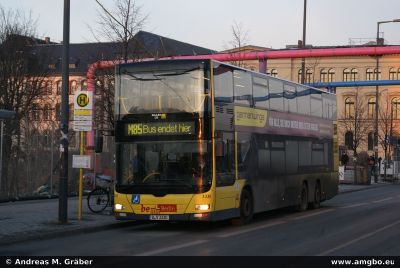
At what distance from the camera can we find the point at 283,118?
1994cm

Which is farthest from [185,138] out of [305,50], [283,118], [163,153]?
[305,50]

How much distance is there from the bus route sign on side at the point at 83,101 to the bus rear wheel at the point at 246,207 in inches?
186

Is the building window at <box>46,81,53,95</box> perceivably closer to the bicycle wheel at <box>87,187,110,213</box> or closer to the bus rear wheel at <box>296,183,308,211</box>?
the bicycle wheel at <box>87,187,110,213</box>

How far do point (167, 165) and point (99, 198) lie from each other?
477 centimetres

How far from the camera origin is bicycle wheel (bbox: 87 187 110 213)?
64.1 feet

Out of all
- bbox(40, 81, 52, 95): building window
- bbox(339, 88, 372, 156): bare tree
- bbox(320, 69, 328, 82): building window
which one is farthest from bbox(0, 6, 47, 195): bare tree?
bbox(320, 69, 328, 82): building window

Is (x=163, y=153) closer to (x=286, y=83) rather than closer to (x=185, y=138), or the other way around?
(x=185, y=138)

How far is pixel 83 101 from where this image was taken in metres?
17.4

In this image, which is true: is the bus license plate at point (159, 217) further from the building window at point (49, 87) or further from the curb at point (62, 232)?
the building window at point (49, 87)

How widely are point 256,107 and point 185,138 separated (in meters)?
3.28

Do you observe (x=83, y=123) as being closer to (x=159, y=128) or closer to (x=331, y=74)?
(x=159, y=128)

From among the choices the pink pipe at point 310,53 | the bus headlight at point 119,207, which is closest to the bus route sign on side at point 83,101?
the bus headlight at point 119,207

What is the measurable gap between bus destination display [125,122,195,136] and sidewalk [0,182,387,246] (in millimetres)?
2549

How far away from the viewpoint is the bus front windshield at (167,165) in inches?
605
